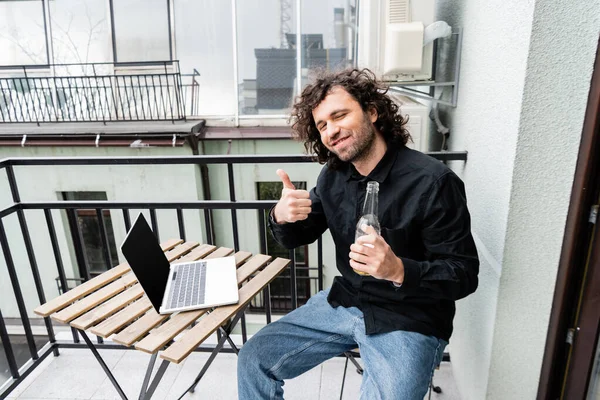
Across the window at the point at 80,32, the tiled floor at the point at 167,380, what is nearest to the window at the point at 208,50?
the window at the point at 80,32

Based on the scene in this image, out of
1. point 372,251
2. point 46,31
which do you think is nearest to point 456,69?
point 372,251

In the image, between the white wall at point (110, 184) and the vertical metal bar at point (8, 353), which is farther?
the white wall at point (110, 184)

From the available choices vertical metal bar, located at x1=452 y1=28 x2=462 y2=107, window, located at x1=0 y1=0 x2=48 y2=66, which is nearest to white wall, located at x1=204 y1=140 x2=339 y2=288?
window, located at x1=0 y1=0 x2=48 y2=66

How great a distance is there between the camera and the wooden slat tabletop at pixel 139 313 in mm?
1209

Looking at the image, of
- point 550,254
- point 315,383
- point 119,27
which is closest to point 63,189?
point 119,27

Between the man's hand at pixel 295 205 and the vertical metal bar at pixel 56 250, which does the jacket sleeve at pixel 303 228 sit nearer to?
the man's hand at pixel 295 205

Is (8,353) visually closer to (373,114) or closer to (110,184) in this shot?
(373,114)

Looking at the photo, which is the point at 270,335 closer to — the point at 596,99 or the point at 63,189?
the point at 596,99

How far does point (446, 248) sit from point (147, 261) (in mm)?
971

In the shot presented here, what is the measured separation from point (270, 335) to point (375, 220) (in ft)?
1.85

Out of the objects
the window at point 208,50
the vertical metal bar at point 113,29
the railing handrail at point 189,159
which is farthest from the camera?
the vertical metal bar at point 113,29

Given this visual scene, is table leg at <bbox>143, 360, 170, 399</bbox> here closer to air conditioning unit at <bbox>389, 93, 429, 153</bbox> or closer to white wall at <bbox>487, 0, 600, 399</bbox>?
white wall at <bbox>487, 0, 600, 399</bbox>

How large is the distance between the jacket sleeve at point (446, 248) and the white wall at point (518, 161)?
7.4 inches

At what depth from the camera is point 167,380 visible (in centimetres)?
198
